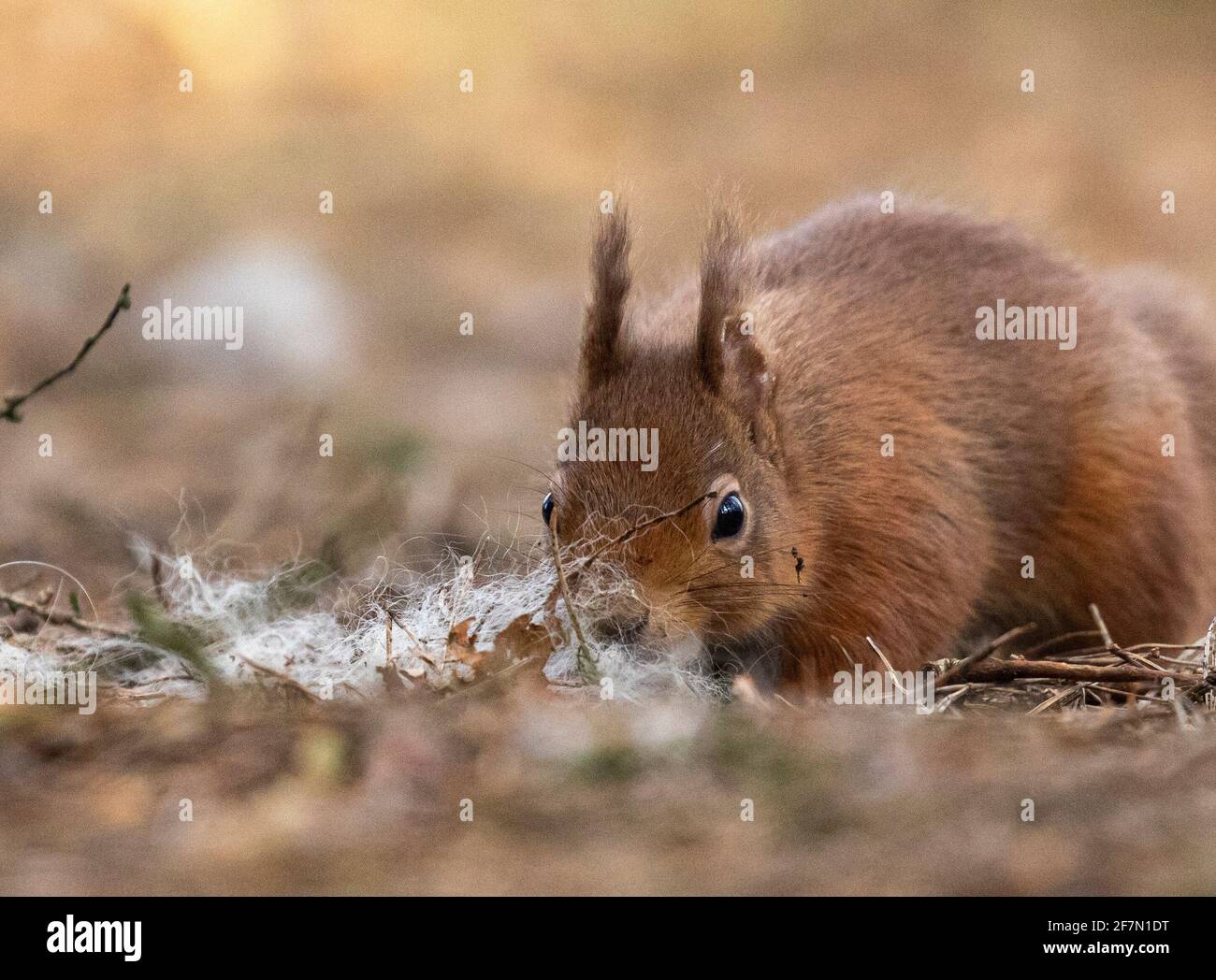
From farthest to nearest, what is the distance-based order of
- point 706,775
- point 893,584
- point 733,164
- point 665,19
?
point 665,19 → point 733,164 → point 893,584 → point 706,775

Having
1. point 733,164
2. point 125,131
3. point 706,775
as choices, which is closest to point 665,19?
point 733,164

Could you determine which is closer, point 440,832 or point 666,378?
point 440,832

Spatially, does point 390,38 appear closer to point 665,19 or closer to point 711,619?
point 665,19

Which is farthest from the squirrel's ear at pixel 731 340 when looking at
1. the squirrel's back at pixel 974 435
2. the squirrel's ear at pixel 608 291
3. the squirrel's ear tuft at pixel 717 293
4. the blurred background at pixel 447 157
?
the blurred background at pixel 447 157

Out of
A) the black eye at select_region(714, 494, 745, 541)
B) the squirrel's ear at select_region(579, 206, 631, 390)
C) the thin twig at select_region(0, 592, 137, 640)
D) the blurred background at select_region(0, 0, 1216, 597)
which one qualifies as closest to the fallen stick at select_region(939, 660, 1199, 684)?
the black eye at select_region(714, 494, 745, 541)

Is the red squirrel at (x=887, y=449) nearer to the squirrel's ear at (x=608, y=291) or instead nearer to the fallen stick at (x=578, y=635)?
the squirrel's ear at (x=608, y=291)

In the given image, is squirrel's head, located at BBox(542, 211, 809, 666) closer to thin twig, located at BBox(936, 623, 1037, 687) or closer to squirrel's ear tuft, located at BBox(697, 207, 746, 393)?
squirrel's ear tuft, located at BBox(697, 207, 746, 393)

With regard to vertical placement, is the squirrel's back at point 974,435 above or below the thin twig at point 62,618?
above

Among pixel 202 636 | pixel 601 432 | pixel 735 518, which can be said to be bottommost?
pixel 202 636
